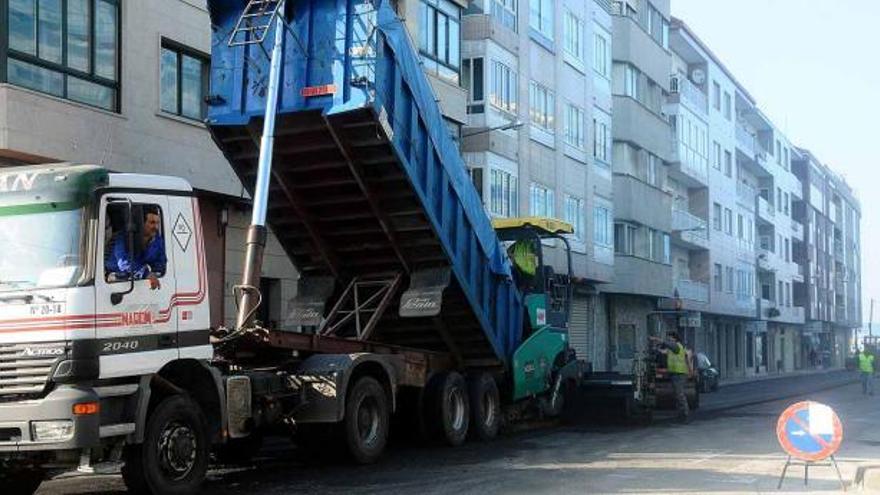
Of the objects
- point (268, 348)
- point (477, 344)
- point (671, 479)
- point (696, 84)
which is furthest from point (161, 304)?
point (696, 84)

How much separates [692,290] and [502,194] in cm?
2402

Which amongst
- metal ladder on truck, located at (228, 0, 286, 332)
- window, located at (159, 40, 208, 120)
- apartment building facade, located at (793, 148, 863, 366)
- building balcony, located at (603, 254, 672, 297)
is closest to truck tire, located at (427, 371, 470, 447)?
metal ladder on truck, located at (228, 0, 286, 332)

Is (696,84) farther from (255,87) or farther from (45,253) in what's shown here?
(45,253)

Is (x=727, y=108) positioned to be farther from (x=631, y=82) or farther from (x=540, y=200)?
(x=540, y=200)

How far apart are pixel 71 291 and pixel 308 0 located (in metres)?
5.15

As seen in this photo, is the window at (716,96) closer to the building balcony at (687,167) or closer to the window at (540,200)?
the building balcony at (687,167)

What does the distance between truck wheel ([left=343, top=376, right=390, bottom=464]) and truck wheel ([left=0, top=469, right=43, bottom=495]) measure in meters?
3.57

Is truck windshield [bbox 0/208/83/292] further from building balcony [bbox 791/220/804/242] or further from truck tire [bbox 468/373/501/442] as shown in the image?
building balcony [bbox 791/220/804/242]

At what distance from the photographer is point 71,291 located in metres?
8.50

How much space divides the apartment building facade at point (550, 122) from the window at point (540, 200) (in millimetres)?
32

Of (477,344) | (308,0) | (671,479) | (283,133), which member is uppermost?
(308,0)

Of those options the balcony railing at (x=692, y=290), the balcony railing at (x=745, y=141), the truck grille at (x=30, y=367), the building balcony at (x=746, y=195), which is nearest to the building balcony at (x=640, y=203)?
the balcony railing at (x=692, y=290)

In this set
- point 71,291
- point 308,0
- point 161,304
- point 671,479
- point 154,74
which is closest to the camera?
point 71,291

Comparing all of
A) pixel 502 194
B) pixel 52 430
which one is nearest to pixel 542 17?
pixel 502 194
